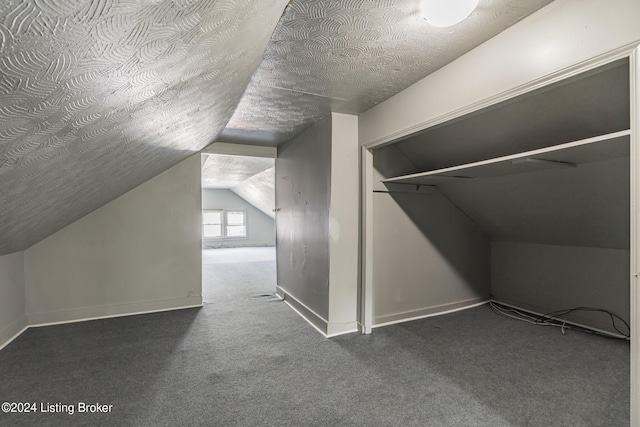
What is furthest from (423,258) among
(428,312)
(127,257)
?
(127,257)

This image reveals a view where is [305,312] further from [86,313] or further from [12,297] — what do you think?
[12,297]

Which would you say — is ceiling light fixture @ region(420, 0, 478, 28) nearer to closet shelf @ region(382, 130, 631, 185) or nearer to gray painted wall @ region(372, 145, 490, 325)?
closet shelf @ region(382, 130, 631, 185)

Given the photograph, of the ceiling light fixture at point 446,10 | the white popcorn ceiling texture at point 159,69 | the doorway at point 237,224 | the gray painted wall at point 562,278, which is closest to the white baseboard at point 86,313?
the doorway at point 237,224

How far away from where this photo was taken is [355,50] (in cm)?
161

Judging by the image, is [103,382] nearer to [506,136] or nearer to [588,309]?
[506,136]

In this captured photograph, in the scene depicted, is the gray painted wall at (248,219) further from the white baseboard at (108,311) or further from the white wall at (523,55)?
the white wall at (523,55)

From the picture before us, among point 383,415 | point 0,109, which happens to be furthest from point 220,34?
point 383,415

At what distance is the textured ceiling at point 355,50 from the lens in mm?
1299

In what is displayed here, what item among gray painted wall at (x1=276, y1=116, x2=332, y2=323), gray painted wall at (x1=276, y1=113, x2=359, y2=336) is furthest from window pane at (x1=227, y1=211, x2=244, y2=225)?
gray painted wall at (x1=276, y1=113, x2=359, y2=336)

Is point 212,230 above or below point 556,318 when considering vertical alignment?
above

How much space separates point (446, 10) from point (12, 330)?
156 inches

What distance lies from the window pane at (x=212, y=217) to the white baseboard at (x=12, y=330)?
7.14m

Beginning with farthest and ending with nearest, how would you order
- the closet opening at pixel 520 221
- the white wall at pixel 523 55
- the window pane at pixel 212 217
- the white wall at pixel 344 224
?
the window pane at pixel 212 217 → the white wall at pixel 344 224 → the closet opening at pixel 520 221 → the white wall at pixel 523 55

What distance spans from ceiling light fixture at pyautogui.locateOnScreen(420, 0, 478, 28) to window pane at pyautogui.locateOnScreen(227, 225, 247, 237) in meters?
9.54
